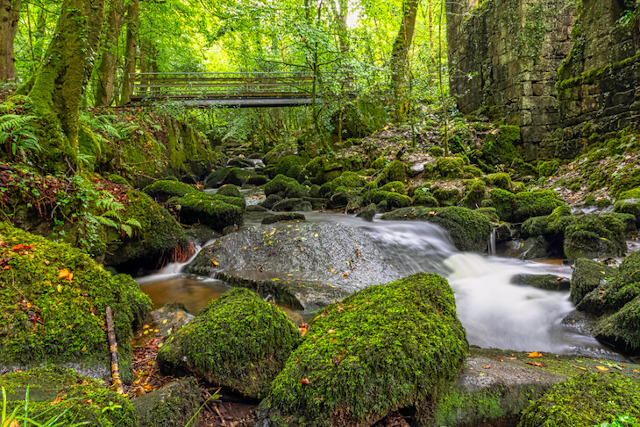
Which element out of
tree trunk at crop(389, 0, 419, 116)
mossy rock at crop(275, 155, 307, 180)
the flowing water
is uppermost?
tree trunk at crop(389, 0, 419, 116)

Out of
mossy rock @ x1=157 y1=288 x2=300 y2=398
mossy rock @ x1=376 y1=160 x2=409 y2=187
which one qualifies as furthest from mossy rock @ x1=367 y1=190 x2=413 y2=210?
mossy rock @ x1=157 y1=288 x2=300 y2=398

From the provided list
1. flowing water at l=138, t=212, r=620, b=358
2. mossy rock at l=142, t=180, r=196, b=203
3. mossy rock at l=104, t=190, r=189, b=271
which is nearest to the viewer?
flowing water at l=138, t=212, r=620, b=358

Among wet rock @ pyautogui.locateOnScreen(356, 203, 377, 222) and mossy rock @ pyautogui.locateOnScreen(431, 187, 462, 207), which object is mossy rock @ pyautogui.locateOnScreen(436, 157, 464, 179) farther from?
wet rock @ pyautogui.locateOnScreen(356, 203, 377, 222)

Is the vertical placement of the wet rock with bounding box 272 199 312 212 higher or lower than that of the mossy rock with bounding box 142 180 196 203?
lower

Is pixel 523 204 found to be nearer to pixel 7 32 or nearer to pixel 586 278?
pixel 586 278

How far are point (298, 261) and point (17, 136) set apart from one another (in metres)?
3.93

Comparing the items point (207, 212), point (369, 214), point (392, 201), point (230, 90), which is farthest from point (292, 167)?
point (207, 212)

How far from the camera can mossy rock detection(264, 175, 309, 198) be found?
11.5 metres

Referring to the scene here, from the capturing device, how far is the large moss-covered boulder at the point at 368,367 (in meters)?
2.00

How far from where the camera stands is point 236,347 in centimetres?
242

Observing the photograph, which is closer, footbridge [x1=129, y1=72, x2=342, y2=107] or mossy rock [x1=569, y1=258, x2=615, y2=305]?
mossy rock [x1=569, y1=258, x2=615, y2=305]

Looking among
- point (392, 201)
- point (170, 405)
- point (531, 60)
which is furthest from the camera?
point (531, 60)

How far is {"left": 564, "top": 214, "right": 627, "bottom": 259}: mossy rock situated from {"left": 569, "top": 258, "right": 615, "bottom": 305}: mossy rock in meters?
1.69

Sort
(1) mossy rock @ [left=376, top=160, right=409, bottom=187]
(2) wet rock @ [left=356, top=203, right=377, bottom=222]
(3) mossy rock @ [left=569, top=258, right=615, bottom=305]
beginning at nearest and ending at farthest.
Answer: (3) mossy rock @ [left=569, top=258, right=615, bottom=305] < (2) wet rock @ [left=356, top=203, right=377, bottom=222] < (1) mossy rock @ [left=376, top=160, right=409, bottom=187]
